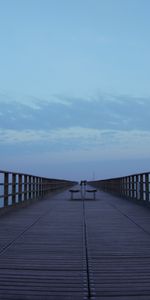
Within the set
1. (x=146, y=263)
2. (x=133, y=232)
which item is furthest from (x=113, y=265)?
(x=133, y=232)

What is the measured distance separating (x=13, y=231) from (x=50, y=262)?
4.03 m

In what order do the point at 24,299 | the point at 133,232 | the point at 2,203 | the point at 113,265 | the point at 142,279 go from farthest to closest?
1. the point at 2,203
2. the point at 133,232
3. the point at 113,265
4. the point at 142,279
5. the point at 24,299

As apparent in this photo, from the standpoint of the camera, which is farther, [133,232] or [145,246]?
[133,232]

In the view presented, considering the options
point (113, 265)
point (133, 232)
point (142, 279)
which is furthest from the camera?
point (133, 232)

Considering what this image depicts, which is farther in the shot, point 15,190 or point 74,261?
point 15,190

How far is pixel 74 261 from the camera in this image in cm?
759

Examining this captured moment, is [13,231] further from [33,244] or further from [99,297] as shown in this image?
[99,297]

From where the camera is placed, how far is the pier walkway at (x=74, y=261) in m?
5.72

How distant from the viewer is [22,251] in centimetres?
845

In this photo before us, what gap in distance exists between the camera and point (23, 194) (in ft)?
66.4

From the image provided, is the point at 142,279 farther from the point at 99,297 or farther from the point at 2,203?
the point at 2,203

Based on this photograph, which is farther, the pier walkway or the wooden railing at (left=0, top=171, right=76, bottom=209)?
the wooden railing at (left=0, top=171, right=76, bottom=209)

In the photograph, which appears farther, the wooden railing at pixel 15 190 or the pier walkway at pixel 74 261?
the wooden railing at pixel 15 190

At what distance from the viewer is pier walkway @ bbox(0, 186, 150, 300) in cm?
572
